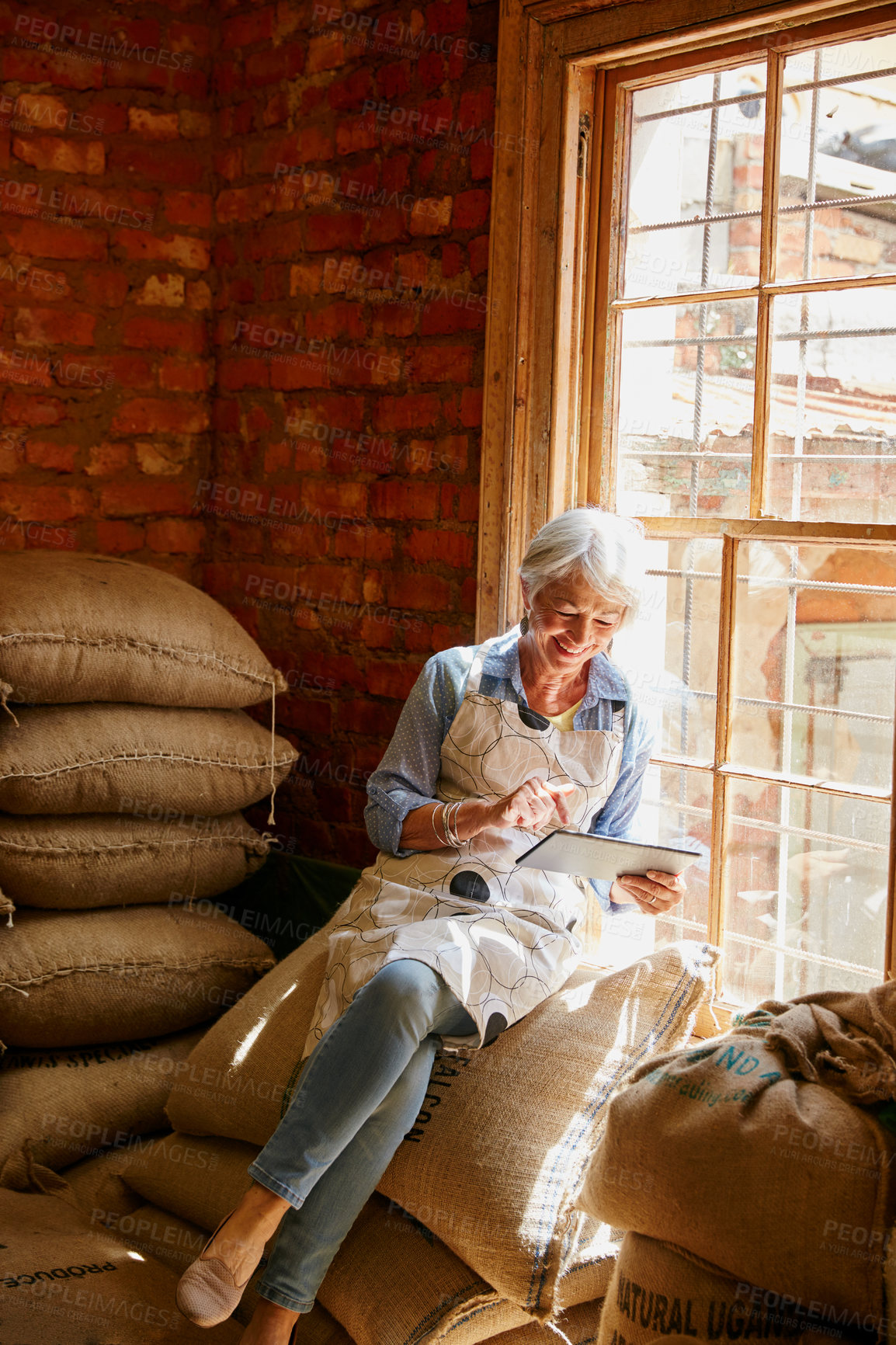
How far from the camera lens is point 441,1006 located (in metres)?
1.75

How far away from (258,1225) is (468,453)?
4.97ft

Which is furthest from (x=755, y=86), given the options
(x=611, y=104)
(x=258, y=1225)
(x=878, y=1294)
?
(x=258, y=1225)

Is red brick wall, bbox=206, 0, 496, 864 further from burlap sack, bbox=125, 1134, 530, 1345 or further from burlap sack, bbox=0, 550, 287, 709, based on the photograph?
burlap sack, bbox=125, 1134, 530, 1345

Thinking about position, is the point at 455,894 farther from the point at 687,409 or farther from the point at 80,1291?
the point at 687,409

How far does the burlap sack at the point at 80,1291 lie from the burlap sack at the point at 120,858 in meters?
0.57

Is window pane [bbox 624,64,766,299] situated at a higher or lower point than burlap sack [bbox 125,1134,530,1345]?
higher

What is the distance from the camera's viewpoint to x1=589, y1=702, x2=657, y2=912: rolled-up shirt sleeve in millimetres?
2045

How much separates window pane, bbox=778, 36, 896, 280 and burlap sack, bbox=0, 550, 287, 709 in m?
1.34

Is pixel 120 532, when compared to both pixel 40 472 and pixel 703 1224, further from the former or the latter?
pixel 703 1224

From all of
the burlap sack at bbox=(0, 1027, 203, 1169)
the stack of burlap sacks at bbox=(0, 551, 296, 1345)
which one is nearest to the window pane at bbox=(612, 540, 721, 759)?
the stack of burlap sacks at bbox=(0, 551, 296, 1345)

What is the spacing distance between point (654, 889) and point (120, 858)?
1078mm

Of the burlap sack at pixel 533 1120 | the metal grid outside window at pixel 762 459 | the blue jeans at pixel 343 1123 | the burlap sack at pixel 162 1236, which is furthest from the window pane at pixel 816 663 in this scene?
the burlap sack at pixel 162 1236

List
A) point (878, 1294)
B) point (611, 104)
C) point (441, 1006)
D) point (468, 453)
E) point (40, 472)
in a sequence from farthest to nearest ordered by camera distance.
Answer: point (40, 472), point (468, 453), point (611, 104), point (441, 1006), point (878, 1294)

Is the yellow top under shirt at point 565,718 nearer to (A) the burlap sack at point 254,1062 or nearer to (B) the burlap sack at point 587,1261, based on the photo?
(A) the burlap sack at point 254,1062
